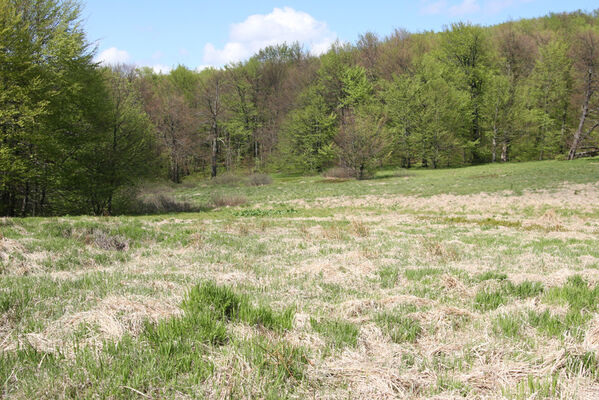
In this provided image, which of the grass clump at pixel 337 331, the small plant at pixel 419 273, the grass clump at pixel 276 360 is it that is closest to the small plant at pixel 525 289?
the small plant at pixel 419 273

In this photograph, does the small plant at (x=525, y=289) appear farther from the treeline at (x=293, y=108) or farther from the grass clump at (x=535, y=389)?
the treeline at (x=293, y=108)

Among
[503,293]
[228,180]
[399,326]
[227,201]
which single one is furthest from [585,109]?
[399,326]

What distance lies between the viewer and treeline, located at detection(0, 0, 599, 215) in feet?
69.0

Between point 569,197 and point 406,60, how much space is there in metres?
47.3

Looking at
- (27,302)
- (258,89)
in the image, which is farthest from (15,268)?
(258,89)

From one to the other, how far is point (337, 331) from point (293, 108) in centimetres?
6648

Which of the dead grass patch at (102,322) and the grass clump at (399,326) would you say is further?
the grass clump at (399,326)

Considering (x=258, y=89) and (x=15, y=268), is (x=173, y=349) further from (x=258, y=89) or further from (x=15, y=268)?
(x=258, y=89)

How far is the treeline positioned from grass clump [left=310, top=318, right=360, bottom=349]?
21363 millimetres

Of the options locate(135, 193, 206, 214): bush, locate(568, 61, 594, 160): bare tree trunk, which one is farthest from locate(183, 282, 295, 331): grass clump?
locate(568, 61, 594, 160): bare tree trunk

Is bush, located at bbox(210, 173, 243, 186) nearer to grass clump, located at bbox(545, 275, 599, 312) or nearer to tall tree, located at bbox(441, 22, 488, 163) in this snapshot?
tall tree, located at bbox(441, 22, 488, 163)

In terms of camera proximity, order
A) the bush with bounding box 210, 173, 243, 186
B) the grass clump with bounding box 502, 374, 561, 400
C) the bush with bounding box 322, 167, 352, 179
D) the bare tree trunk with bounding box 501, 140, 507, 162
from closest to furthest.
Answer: the grass clump with bounding box 502, 374, 561, 400
the bush with bounding box 210, 173, 243, 186
the bush with bounding box 322, 167, 352, 179
the bare tree trunk with bounding box 501, 140, 507, 162

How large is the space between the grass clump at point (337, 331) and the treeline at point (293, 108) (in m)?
21.4

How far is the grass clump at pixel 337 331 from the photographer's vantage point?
309cm
